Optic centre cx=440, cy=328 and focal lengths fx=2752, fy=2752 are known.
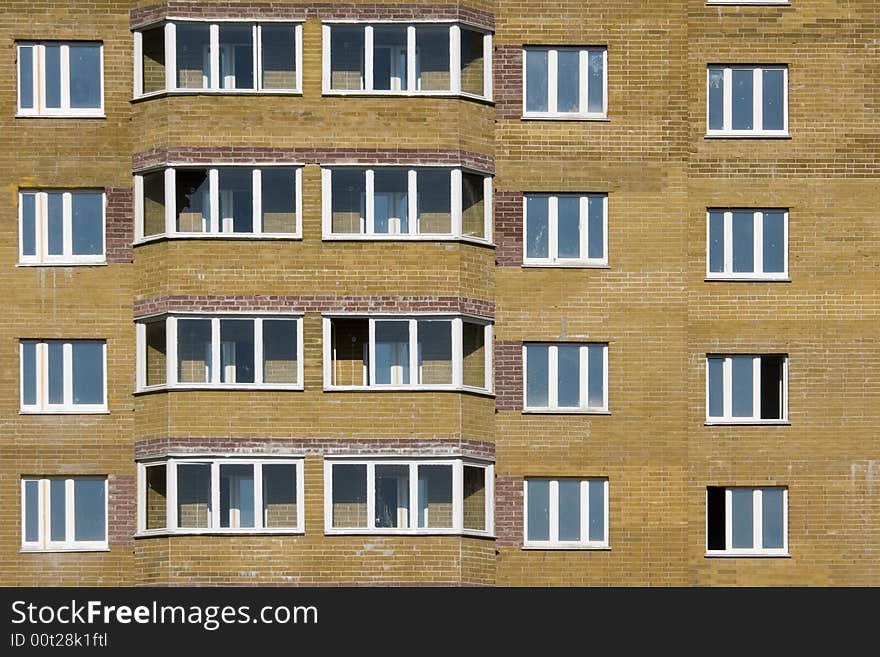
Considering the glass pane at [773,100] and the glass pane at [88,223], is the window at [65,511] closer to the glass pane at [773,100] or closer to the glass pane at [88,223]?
the glass pane at [88,223]

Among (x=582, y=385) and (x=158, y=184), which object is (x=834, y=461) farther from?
(x=158, y=184)

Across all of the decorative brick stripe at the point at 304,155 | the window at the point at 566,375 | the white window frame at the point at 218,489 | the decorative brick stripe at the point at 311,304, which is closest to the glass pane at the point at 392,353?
the decorative brick stripe at the point at 311,304

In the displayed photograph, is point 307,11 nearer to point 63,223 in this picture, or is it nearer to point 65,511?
point 63,223

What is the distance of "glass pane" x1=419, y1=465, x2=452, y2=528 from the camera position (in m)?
55.7

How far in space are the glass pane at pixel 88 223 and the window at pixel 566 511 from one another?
1023 cm

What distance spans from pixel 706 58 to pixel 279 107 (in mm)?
9069

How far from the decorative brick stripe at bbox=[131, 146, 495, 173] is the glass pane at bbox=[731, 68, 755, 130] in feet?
19.8

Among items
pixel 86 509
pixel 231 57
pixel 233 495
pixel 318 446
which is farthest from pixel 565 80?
pixel 86 509

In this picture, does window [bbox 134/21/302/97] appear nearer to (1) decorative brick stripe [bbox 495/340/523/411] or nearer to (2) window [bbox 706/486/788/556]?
(1) decorative brick stripe [bbox 495/340/523/411]

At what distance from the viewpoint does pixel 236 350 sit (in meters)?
56.0

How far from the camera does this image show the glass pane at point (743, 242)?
57.7m

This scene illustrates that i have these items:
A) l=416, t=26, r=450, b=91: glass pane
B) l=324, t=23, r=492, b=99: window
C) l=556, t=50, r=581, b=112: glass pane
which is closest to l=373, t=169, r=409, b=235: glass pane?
l=324, t=23, r=492, b=99: window
